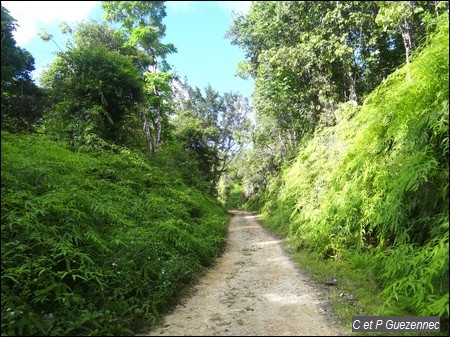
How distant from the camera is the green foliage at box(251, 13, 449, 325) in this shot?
14.1 ft

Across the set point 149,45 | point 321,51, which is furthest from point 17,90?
point 321,51

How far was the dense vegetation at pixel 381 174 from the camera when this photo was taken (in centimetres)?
448

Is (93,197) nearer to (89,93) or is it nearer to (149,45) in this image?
(89,93)

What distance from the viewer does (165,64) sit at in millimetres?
17469

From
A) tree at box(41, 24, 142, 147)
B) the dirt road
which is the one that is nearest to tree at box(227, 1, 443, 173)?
tree at box(41, 24, 142, 147)

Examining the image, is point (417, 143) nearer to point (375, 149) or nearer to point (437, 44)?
point (375, 149)

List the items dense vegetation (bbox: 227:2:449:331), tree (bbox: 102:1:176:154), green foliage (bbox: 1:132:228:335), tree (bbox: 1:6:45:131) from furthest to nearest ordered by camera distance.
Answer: tree (bbox: 102:1:176:154)
tree (bbox: 1:6:45:131)
dense vegetation (bbox: 227:2:449:331)
green foliage (bbox: 1:132:228:335)

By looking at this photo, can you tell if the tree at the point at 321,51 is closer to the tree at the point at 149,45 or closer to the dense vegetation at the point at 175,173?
the dense vegetation at the point at 175,173

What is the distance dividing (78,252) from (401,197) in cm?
587

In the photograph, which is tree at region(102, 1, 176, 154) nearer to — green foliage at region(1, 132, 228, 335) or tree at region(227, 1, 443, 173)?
tree at region(227, 1, 443, 173)

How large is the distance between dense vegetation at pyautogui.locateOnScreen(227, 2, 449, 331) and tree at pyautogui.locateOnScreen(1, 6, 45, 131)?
9.89 meters

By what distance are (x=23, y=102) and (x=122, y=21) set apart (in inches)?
404

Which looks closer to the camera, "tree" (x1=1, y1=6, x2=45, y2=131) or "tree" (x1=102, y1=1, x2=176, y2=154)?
"tree" (x1=1, y1=6, x2=45, y2=131)

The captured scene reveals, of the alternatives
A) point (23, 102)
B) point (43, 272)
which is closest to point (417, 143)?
point (43, 272)
